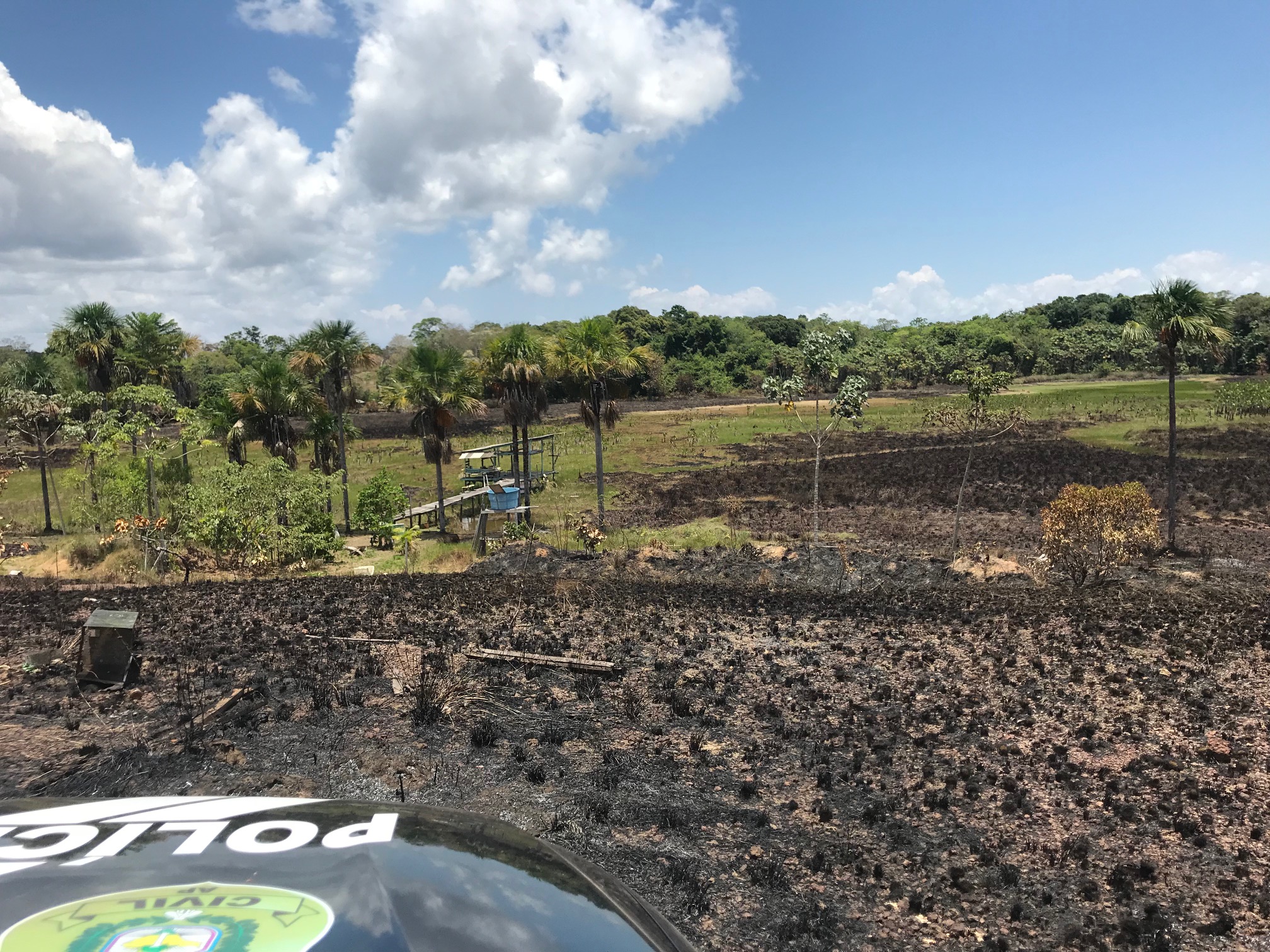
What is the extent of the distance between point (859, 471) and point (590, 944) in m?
42.8

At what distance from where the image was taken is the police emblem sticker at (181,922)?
2102 mm

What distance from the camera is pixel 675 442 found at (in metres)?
59.0

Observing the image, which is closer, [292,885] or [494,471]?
[292,885]

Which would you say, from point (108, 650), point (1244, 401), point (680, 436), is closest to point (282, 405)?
point (108, 650)

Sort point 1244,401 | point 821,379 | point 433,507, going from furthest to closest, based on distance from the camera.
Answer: point 1244,401 → point 433,507 → point 821,379

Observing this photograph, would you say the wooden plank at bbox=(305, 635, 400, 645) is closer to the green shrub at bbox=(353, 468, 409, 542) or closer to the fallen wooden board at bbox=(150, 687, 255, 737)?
the fallen wooden board at bbox=(150, 687, 255, 737)

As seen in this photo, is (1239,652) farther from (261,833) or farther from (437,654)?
(261,833)

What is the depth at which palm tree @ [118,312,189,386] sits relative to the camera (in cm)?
3356

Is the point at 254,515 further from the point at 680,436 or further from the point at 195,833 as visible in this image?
the point at 680,436

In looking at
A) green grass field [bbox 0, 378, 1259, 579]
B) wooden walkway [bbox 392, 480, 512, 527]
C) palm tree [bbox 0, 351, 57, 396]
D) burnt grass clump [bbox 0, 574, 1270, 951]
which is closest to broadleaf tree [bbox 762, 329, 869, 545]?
green grass field [bbox 0, 378, 1259, 579]

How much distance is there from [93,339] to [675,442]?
116 feet

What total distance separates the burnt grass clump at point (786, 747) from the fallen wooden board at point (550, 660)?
0.74ft

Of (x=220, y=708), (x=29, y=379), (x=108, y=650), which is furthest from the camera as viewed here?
(x=29, y=379)

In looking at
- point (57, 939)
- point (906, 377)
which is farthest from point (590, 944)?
point (906, 377)
